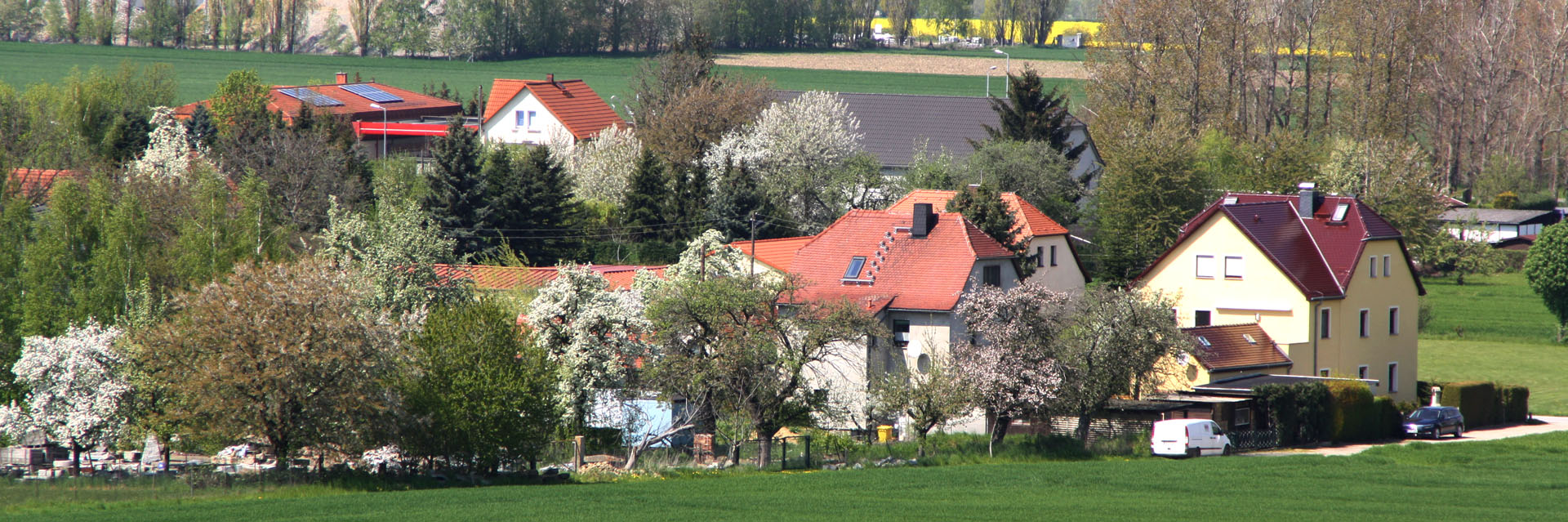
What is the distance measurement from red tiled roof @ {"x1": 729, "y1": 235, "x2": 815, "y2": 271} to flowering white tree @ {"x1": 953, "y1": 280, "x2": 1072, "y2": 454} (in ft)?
42.7

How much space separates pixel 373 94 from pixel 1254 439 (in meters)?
86.8

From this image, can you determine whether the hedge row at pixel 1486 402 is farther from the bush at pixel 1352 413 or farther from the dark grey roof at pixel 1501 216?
the dark grey roof at pixel 1501 216

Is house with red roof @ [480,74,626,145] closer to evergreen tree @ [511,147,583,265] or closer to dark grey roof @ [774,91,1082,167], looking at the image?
dark grey roof @ [774,91,1082,167]

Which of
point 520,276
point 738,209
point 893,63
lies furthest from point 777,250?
point 893,63

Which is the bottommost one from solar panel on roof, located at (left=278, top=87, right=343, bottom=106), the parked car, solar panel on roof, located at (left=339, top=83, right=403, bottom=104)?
the parked car

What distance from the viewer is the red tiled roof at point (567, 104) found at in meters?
Answer: 93.3

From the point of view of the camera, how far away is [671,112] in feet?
270

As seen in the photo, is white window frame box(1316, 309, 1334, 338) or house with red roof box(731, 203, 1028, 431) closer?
house with red roof box(731, 203, 1028, 431)

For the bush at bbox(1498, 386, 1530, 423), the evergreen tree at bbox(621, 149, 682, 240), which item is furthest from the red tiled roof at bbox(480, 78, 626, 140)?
the bush at bbox(1498, 386, 1530, 423)

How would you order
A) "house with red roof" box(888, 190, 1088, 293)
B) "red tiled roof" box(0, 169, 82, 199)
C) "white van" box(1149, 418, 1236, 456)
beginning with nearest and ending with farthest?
1. "white van" box(1149, 418, 1236, 456)
2. "red tiled roof" box(0, 169, 82, 199)
3. "house with red roof" box(888, 190, 1088, 293)

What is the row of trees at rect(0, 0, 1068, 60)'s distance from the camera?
517ft

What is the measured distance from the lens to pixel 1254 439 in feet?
140

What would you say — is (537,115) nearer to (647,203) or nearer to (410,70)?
(647,203)

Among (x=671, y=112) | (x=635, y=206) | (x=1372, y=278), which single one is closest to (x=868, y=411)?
(x=1372, y=278)
